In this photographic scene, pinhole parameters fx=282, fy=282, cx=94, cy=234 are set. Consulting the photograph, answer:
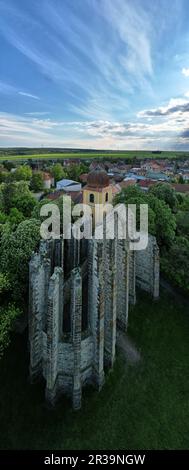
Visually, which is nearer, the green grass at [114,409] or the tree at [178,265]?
the green grass at [114,409]

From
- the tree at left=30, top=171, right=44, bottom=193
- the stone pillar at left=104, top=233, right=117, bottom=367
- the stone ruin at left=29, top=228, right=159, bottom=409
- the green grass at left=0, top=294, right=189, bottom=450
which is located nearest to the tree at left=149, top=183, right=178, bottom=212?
the green grass at left=0, top=294, right=189, bottom=450

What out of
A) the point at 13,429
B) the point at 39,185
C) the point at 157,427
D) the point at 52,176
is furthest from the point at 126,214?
the point at 52,176

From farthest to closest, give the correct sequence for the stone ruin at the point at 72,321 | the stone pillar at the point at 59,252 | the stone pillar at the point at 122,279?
the stone pillar at the point at 122,279, the stone pillar at the point at 59,252, the stone ruin at the point at 72,321

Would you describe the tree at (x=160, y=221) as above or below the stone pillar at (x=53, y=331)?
above

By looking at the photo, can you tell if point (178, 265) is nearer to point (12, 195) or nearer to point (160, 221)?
point (160, 221)

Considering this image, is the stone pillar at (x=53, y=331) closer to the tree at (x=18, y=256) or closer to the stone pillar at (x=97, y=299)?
the stone pillar at (x=97, y=299)

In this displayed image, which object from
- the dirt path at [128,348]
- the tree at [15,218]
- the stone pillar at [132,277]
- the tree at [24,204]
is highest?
the tree at [24,204]

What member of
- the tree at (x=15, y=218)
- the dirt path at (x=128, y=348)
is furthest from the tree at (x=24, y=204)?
the dirt path at (x=128, y=348)
